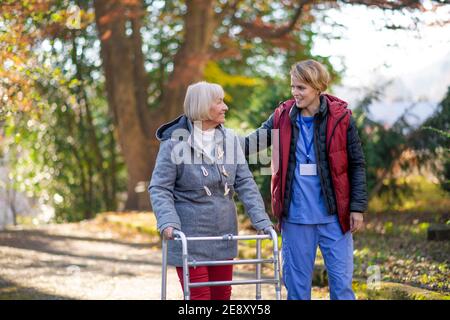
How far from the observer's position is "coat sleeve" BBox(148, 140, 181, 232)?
4473 millimetres

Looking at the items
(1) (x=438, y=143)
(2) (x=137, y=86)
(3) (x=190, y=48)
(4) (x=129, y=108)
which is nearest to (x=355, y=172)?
(1) (x=438, y=143)

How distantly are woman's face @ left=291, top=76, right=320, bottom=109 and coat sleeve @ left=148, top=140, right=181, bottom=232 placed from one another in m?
0.79

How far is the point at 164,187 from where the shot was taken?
456cm

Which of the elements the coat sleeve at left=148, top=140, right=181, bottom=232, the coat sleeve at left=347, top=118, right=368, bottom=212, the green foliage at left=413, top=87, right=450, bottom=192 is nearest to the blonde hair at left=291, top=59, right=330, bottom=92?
the coat sleeve at left=347, top=118, right=368, bottom=212

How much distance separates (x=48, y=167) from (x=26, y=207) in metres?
9.94

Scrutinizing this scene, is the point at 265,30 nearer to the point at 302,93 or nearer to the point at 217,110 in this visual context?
the point at 302,93

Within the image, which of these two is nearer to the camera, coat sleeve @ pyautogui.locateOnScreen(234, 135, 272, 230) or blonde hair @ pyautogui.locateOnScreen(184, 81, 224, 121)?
blonde hair @ pyautogui.locateOnScreen(184, 81, 224, 121)

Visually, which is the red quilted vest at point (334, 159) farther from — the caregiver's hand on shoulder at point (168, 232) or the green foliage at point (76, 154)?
the green foliage at point (76, 154)

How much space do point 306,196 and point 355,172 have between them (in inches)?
12.5

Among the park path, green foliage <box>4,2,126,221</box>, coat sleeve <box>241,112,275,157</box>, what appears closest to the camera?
coat sleeve <box>241,112,275,157</box>

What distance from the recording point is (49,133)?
863 inches

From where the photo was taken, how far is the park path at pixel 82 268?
25.2 feet

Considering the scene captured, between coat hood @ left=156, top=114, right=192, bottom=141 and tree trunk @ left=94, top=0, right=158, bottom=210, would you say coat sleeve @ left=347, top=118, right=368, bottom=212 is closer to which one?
coat hood @ left=156, top=114, right=192, bottom=141
